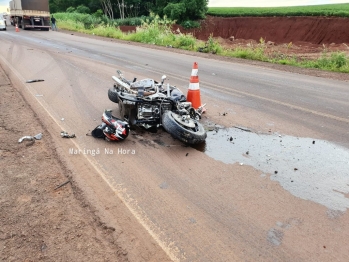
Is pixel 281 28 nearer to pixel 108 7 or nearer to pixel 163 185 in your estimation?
pixel 163 185

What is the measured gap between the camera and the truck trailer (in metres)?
31.2

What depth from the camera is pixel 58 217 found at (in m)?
3.03

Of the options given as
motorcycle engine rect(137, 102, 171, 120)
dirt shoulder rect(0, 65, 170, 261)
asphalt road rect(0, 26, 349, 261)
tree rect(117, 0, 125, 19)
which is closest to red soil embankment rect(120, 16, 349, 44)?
tree rect(117, 0, 125, 19)

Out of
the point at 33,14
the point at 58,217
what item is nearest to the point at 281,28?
the point at 33,14

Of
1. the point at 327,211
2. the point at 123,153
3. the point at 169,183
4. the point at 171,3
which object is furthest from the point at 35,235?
the point at 171,3

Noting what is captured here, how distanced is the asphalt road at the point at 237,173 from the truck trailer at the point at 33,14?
90.3ft

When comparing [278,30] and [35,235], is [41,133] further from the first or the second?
[278,30]

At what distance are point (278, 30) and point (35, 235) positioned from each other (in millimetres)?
34671

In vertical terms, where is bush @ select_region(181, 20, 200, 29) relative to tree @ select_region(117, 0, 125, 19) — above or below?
below

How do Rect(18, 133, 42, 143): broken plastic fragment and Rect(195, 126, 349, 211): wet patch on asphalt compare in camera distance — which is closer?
Rect(195, 126, 349, 211): wet patch on asphalt

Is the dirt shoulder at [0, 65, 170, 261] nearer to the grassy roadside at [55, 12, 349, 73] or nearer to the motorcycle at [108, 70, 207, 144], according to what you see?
the motorcycle at [108, 70, 207, 144]

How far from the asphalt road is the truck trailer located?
27512mm

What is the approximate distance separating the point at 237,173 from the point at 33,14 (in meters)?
34.2

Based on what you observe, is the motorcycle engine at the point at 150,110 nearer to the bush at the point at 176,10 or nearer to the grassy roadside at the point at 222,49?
the grassy roadside at the point at 222,49
